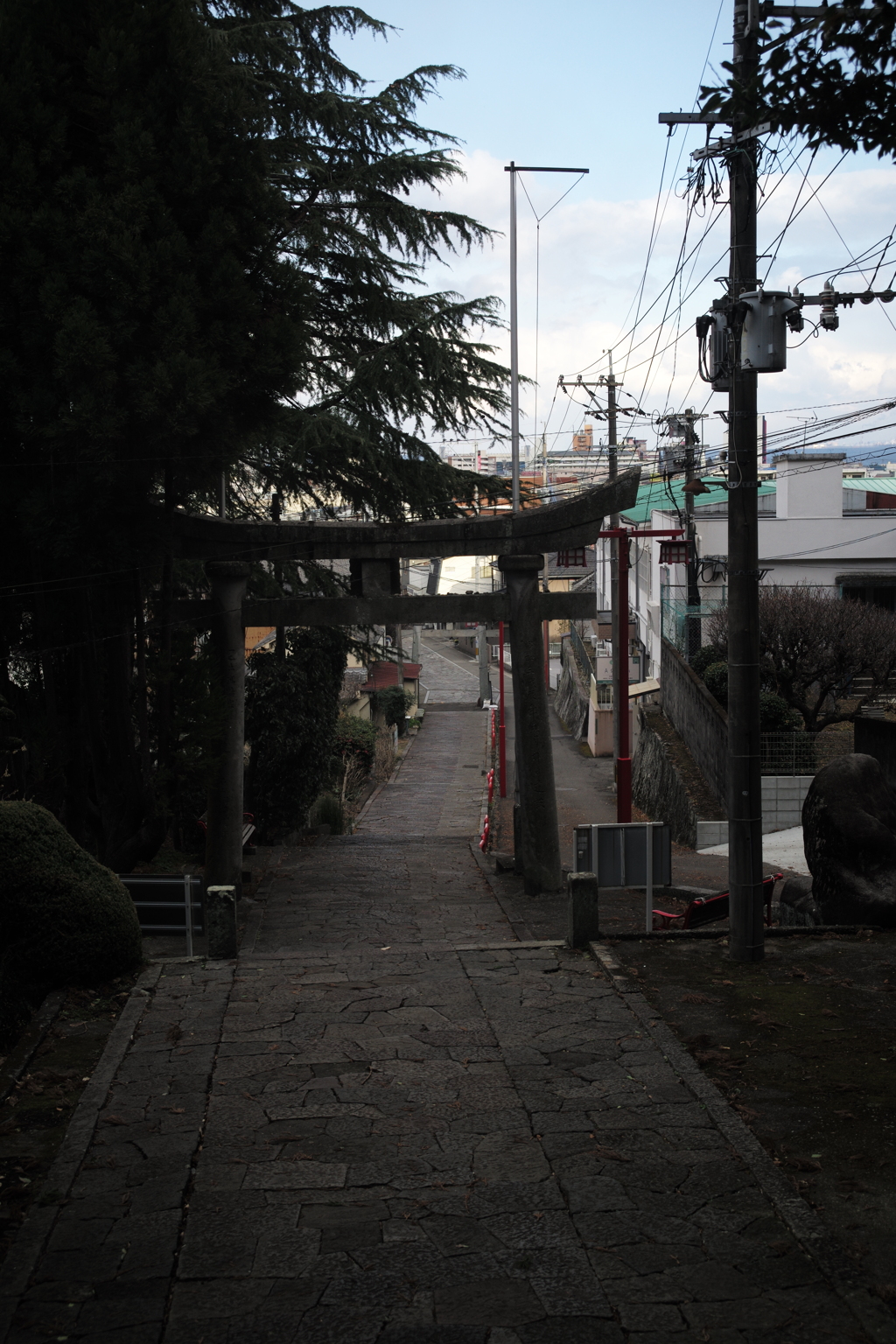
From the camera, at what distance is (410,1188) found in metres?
5.45

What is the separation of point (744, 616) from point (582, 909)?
111 inches

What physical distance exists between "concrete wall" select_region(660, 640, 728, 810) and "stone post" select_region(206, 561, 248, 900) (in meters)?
7.57

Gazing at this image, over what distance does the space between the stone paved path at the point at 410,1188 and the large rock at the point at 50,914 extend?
545 mm

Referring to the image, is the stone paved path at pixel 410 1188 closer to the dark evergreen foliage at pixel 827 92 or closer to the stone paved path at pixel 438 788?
the dark evergreen foliage at pixel 827 92

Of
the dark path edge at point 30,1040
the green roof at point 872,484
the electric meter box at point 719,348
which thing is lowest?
the dark path edge at point 30,1040

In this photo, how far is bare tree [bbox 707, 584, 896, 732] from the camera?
2159 centimetres

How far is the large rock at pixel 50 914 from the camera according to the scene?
8.24m

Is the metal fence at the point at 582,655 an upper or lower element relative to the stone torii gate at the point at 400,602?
lower

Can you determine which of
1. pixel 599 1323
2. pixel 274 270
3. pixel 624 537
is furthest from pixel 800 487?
pixel 599 1323

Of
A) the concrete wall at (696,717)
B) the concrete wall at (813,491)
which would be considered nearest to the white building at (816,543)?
the concrete wall at (813,491)

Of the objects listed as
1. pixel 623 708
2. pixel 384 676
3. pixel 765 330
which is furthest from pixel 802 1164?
pixel 384 676

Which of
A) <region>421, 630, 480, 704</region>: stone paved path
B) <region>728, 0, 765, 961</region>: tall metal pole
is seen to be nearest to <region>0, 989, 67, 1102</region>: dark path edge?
<region>728, 0, 765, 961</region>: tall metal pole

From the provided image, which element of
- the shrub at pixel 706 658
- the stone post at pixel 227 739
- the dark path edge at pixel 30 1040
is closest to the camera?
the dark path edge at pixel 30 1040

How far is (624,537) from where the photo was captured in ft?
54.5
